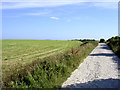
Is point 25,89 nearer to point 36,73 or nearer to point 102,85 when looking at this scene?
point 36,73

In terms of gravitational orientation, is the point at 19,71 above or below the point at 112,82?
above

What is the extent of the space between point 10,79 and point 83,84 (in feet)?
10.8

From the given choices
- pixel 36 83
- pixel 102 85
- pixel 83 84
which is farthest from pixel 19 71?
pixel 102 85

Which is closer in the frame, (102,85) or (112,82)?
(102,85)

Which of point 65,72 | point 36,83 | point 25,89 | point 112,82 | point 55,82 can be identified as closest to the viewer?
point 25,89

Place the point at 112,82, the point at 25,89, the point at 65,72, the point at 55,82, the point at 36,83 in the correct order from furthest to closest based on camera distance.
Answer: the point at 65,72 → the point at 112,82 → the point at 55,82 → the point at 36,83 → the point at 25,89

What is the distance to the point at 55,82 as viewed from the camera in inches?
316

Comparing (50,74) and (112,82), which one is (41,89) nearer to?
(50,74)

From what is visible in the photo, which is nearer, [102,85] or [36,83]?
[36,83]

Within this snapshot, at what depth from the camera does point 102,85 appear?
8.10m

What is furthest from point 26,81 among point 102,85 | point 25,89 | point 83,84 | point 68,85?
point 102,85

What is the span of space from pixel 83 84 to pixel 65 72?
1850 millimetres

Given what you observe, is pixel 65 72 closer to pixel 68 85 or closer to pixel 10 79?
pixel 68 85

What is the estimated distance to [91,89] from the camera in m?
7.55
